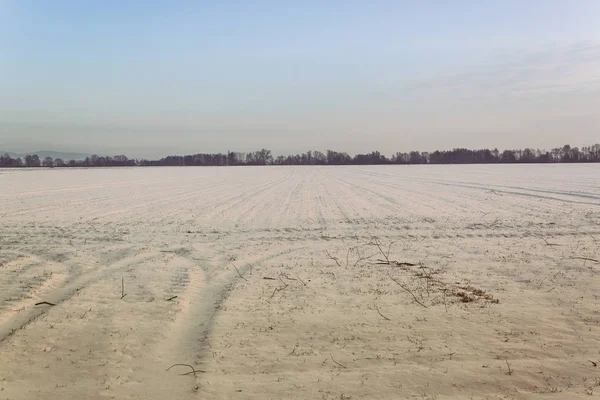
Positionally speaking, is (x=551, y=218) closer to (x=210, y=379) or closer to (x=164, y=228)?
(x=164, y=228)

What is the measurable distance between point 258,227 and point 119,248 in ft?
17.4

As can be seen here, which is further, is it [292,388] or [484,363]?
[484,363]

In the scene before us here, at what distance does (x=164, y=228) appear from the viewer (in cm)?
1609

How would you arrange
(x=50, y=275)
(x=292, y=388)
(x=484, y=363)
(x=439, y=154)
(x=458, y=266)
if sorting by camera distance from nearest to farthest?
(x=292, y=388)
(x=484, y=363)
(x=50, y=275)
(x=458, y=266)
(x=439, y=154)

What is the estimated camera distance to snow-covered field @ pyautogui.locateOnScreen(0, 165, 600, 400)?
5082 mm

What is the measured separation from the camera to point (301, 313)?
7336 mm

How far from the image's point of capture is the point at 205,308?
7660 mm

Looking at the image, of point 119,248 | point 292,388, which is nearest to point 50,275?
point 119,248

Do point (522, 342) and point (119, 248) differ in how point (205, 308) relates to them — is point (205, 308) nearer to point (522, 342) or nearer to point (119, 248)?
point (522, 342)

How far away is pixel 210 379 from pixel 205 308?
8.57ft

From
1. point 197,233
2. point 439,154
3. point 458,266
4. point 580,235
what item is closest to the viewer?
point 458,266

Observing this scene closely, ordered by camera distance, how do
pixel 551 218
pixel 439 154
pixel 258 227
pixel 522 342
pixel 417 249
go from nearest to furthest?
pixel 522 342 → pixel 417 249 → pixel 258 227 → pixel 551 218 → pixel 439 154

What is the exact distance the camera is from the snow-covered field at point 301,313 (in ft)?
16.7

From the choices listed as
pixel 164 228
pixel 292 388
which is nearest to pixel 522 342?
pixel 292 388
